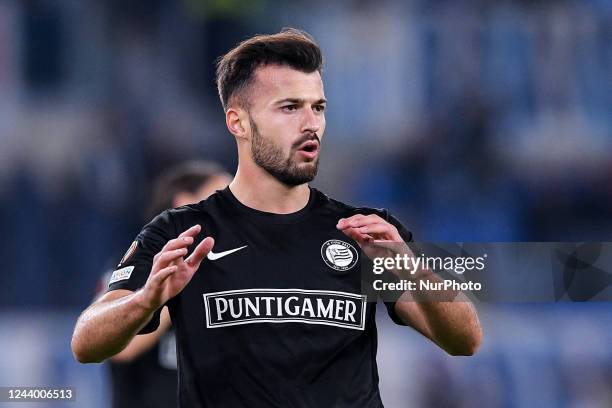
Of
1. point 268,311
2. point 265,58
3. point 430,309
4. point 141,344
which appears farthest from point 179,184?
point 430,309

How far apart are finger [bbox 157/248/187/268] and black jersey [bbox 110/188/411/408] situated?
0.33 m

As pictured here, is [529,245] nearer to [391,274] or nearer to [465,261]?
[465,261]

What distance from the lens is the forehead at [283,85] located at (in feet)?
9.48

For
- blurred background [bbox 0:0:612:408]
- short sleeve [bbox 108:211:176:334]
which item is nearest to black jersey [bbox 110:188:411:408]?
short sleeve [bbox 108:211:176:334]

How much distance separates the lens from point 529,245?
22.9 feet

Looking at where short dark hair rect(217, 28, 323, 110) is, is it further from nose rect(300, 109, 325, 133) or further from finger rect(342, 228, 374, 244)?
finger rect(342, 228, 374, 244)

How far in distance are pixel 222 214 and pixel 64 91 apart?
208 inches

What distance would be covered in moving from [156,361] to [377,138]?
13.0 ft

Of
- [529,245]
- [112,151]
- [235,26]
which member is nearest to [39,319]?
[112,151]

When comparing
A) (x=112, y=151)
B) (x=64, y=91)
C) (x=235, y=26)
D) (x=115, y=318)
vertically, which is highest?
(x=235, y=26)

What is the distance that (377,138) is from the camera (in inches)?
305

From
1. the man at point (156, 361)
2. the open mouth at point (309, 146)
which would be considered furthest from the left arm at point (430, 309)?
the man at point (156, 361)

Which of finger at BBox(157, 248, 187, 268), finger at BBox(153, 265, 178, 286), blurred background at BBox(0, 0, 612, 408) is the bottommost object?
finger at BBox(153, 265, 178, 286)

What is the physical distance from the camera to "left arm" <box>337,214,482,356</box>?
2.56 metres
